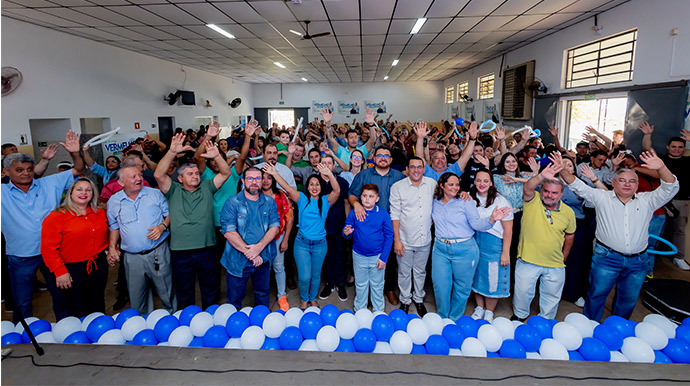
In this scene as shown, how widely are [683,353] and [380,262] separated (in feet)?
6.69

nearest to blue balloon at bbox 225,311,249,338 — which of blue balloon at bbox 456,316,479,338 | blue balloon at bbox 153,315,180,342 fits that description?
blue balloon at bbox 153,315,180,342

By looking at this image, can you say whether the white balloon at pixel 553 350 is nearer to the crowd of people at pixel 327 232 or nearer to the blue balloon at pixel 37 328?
the crowd of people at pixel 327 232

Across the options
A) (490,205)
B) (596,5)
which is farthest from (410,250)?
(596,5)

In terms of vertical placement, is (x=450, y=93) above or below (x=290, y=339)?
above

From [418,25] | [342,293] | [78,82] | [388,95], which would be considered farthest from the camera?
[388,95]

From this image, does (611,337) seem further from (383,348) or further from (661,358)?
(383,348)

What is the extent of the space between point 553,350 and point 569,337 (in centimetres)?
17

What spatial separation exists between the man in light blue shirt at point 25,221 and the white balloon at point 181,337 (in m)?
1.28

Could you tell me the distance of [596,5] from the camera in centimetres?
543

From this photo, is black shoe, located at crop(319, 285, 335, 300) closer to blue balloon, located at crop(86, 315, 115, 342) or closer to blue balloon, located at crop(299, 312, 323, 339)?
blue balloon, located at crop(299, 312, 323, 339)

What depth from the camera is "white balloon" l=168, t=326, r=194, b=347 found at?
7.52ft

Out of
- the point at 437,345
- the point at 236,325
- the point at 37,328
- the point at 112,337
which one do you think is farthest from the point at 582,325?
the point at 37,328

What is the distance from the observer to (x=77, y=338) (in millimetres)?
2293

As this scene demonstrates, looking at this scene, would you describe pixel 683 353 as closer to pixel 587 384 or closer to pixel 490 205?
pixel 587 384
